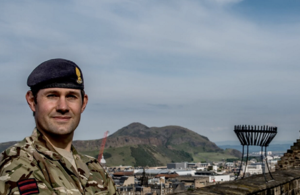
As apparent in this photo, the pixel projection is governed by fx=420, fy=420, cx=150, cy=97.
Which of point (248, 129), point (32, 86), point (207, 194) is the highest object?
point (248, 129)

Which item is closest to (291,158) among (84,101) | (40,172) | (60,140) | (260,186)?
(260,186)

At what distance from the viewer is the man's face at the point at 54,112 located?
2.02 metres

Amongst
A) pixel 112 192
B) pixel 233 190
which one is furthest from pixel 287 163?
pixel 112 192

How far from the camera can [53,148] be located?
2.01 m

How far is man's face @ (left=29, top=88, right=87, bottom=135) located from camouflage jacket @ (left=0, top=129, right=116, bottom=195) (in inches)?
2.4

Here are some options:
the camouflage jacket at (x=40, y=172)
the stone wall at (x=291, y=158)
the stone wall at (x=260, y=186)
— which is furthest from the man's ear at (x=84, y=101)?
the stone wall at (x=291, y=158)

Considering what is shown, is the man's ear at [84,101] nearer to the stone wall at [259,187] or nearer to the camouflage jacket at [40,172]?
the camouflage jacket at [40,172]

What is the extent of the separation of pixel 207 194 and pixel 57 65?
3.68m

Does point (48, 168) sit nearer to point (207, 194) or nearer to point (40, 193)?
point (40, 193)

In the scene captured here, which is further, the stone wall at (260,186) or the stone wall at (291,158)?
the stone wall at (291,158)

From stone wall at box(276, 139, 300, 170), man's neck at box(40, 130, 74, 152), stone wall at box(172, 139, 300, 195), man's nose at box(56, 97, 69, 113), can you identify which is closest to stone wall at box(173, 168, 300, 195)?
stone wall at box(172, 139, 300, 195)

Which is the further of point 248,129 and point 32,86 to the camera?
point 248,129

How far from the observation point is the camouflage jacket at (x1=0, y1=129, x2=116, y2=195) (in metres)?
1.67

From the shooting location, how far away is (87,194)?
6.70ft
